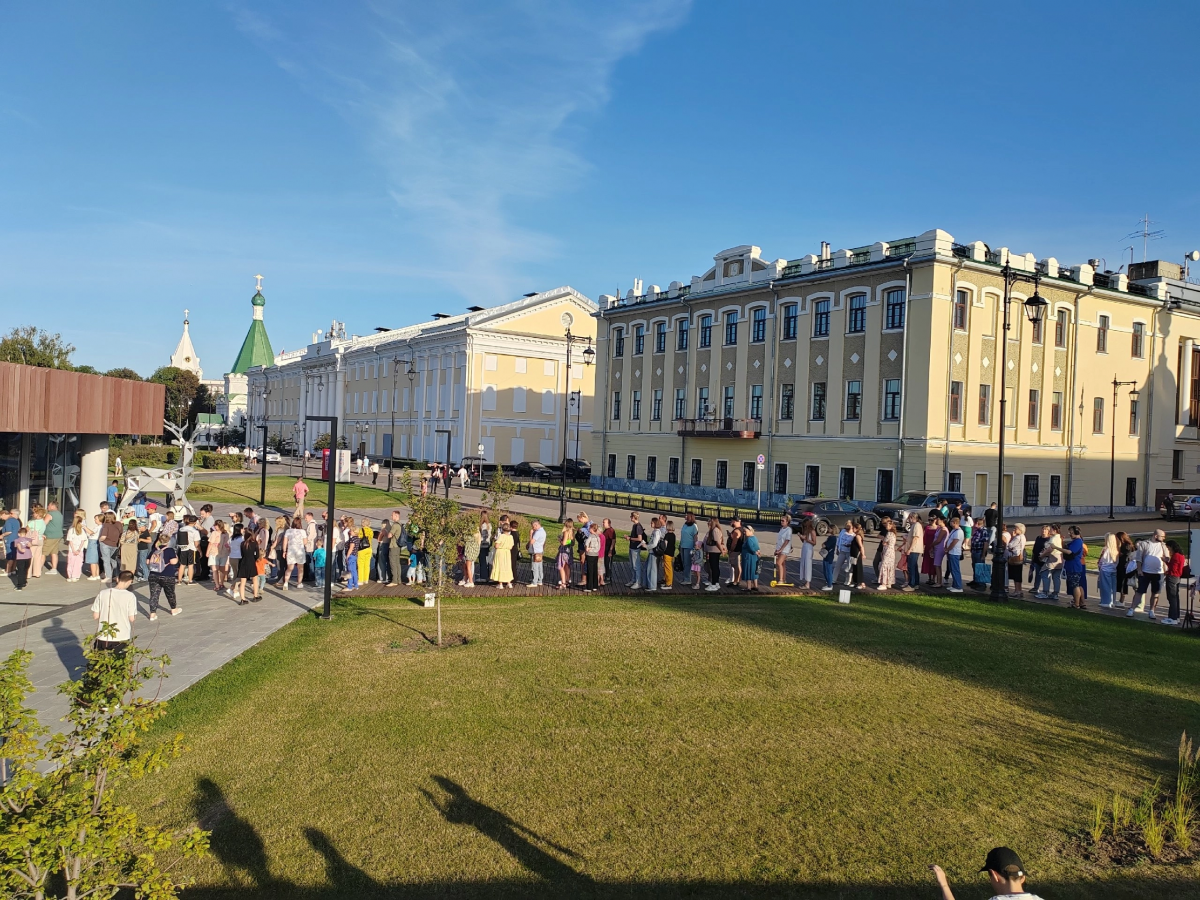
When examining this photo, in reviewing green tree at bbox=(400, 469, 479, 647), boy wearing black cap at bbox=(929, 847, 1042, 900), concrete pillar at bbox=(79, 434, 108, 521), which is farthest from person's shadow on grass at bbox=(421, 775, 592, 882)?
concrete pillar at bbox=(79, 434, 108, 521)

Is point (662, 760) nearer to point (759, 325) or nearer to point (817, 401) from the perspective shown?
point (817, 401)

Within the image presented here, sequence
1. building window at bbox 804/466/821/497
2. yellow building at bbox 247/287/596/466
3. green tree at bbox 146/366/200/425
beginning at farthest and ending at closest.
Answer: green tree at bbox 146/366/200/425 < yellow building at bbox 247/287/596/466 < building window at bbox 804/466/821/497

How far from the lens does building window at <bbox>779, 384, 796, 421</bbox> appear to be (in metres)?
45.2

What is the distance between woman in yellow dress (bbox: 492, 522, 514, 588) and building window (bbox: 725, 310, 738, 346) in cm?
3196

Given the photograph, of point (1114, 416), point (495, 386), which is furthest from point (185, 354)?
point (1114, 416)

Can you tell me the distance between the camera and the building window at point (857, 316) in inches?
1645

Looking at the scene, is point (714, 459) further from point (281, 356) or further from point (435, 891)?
point (281, 356)

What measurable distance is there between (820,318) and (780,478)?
882 centimetres

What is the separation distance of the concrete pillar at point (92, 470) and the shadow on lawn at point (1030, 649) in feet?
50.4

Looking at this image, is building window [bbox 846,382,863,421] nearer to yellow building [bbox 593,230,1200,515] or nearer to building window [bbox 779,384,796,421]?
yellow building [bbox 593,230,1200,515]

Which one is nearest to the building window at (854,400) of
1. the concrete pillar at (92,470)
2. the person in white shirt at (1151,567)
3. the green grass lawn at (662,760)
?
the person in white shirt at (1151,567)

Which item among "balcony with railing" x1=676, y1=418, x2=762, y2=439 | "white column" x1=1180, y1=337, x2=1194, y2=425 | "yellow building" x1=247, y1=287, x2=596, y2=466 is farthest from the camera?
"yellow building" x1=247, y1=287, x2=596, y2=466

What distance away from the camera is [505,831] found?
732 centimetres

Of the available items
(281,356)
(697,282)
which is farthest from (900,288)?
(281,356)
